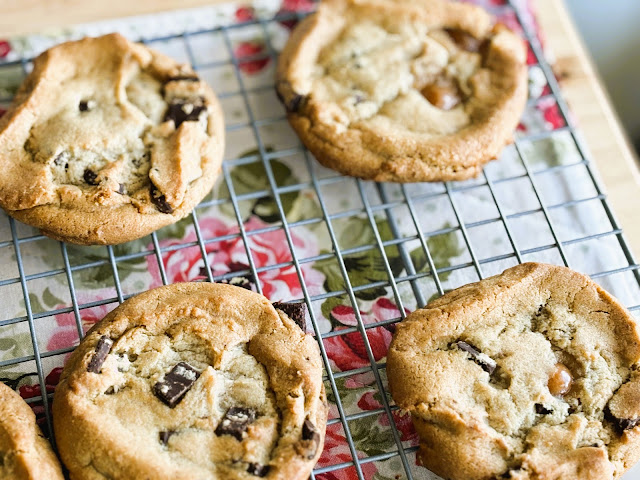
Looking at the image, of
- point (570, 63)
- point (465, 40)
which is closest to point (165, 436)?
point (465, 40)

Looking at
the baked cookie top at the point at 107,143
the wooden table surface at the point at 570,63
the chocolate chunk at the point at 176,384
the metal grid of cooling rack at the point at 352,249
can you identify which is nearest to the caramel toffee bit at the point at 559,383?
the metal grid of cooling rack at the point at 352,249

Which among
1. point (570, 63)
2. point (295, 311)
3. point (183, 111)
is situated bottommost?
point (295, 311)

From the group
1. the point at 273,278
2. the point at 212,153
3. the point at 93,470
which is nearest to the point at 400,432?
the point at 273,278

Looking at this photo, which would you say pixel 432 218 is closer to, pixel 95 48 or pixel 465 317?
pixel 465 317

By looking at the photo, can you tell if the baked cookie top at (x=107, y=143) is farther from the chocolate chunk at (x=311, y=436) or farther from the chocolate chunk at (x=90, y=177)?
the chocolate chunk at (x=311, y=436)

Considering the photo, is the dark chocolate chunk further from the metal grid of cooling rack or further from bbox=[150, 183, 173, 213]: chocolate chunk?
bbox=[150, 183, 173, 213]: chocolate chunk

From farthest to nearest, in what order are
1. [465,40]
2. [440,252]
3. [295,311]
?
[465,40] < [440,252] < [295,311]

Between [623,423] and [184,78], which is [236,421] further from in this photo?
[184,78]
